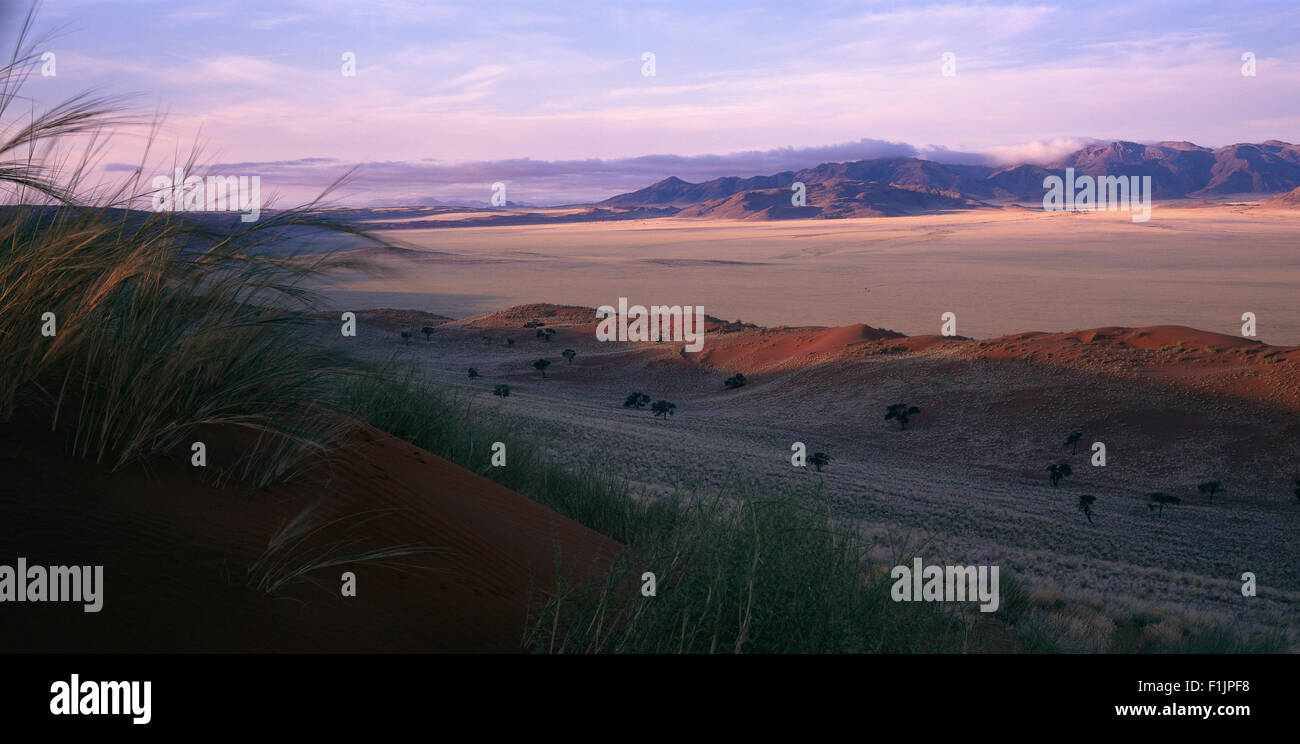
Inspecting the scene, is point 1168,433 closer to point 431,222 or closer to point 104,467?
point 104,467

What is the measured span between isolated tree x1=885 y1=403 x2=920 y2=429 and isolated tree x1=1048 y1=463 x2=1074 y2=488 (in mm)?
6097

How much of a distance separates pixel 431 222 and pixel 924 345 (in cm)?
17241

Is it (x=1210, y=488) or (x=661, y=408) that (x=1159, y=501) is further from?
(x=661, y=408)

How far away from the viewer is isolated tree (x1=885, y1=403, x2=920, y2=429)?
31.0 m

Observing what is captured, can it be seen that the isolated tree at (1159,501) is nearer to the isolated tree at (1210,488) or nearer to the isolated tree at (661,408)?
the isolated tree at (1210,488)

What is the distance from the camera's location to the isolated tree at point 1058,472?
24.3 metres

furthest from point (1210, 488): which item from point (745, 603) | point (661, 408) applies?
point (745, 603)

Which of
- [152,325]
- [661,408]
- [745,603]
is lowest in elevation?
[661,408]

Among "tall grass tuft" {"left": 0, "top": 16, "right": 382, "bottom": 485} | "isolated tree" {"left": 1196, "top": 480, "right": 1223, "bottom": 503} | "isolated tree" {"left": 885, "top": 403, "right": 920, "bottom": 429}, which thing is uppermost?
"tall grass tuft" {"left": 0, "top": 16, "right": 382, "bottom": 485}

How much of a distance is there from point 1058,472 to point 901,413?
7260mm

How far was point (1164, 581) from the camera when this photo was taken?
Result: 13281 millimetres

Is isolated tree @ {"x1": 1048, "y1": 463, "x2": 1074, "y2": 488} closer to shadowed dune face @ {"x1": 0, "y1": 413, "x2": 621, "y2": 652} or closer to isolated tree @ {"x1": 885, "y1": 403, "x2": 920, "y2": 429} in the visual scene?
isolated tree @ {"x1": 885, "y1": 403, "x2": 920, "y2": 429}

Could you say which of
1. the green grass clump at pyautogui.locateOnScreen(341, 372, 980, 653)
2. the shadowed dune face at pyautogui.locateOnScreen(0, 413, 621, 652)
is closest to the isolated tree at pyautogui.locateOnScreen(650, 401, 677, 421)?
the green grass clump at pyautogui.locateOnScreen(341, 372, 980, 653)

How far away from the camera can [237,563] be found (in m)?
3.72
